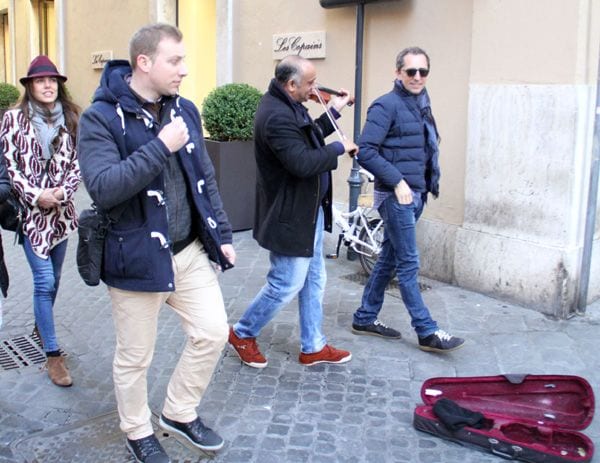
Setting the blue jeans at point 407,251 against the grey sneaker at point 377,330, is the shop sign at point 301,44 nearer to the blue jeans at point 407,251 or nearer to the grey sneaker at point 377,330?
the blue jeans at point 407,251

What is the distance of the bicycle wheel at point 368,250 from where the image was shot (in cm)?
646

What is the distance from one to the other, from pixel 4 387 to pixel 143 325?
1556 millimetres

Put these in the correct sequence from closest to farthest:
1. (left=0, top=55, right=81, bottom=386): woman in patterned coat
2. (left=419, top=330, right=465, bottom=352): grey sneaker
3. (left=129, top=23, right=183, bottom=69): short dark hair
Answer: (left=129, top=23, right=183, bottom=69): short dark hair
(left=0, top=55, right=81, bottom=386): woman in patterned coat
(left=419, top=330, right=465, bottom=352): grey sneaker

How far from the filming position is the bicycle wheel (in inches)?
254

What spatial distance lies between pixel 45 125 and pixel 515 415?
3.06 meters

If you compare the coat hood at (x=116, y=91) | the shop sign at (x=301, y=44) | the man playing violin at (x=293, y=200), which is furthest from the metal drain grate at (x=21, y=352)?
the shop sign at (x=301, y=44)

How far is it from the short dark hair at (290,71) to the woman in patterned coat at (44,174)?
130 cm

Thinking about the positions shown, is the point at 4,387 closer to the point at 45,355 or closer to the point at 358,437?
the point at 45,355

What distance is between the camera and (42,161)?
4.30 meters

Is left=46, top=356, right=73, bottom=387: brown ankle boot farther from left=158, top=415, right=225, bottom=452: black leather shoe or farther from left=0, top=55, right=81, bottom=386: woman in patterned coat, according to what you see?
left=158, top=415, right=225, bottom=452: black leather shoe

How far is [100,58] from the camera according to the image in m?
12.5

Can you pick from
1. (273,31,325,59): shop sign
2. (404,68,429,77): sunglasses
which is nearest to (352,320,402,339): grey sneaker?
(404,68,429,77): sunglasses

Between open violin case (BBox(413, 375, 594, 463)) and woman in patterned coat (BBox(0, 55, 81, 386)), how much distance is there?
212 centimetres

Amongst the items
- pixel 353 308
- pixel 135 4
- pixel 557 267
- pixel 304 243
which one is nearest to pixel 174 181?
pixel 304 243
